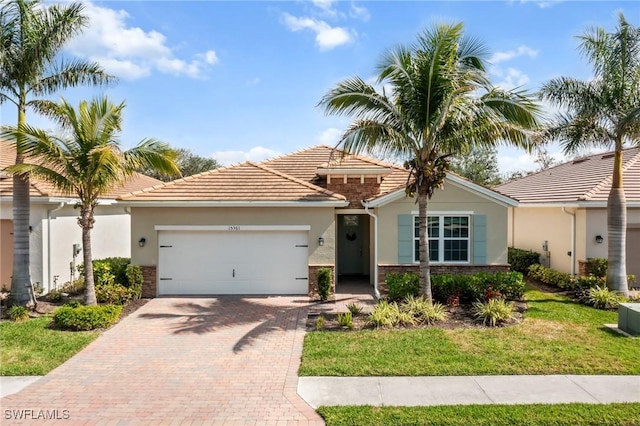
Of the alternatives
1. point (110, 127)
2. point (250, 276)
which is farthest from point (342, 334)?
point (110, 127)

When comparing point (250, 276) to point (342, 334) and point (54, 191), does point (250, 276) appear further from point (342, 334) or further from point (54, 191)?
point (54, 191)

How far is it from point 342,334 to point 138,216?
26.4ft

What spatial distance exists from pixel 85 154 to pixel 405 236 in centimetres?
961

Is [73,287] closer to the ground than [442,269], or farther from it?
closer to the ground

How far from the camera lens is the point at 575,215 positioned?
14422mm

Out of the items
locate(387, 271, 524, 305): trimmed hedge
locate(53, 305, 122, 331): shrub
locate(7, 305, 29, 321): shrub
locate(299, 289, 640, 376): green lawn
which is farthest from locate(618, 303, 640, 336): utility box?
locate(7, 305, 29, 321): shrub

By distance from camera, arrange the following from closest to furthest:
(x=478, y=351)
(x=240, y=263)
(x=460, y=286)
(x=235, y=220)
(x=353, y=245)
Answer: (x=478, y=351) → (x=460, y=286) → (x=235, y=220) → (x=240, y=263) → (x=353, y=245)

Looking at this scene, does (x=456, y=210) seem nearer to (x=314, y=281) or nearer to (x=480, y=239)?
(x=480, y=239)

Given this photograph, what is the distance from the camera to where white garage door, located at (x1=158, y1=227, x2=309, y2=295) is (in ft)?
43.0

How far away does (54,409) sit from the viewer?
5.95 meters

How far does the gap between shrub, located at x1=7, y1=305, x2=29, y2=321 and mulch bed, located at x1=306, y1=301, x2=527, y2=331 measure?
741 centimetres

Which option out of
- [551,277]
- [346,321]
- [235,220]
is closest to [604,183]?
[551,277]

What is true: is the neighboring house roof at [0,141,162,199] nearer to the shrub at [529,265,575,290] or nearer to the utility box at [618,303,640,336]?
A: the utility box at [618,303,640,336]

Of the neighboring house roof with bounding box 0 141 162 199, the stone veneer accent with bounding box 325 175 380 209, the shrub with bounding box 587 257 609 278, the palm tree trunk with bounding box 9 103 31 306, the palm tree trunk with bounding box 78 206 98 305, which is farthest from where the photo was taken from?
the stone veneer accent with bounding box 325 175 380 209
